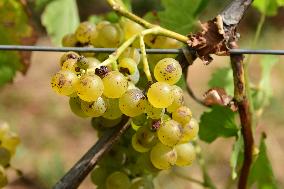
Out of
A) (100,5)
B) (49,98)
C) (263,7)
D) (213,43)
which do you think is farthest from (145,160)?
(100,5)

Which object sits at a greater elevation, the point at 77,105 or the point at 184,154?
the point at 77,105

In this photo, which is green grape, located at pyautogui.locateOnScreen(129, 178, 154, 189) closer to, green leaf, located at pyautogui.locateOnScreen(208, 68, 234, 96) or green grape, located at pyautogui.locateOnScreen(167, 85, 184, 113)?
green grape, located at pyautogui.locateOnScreen(167, 85, 184, 113)

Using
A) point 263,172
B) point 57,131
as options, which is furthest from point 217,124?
point 57,131

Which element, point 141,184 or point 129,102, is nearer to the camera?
point 129,102

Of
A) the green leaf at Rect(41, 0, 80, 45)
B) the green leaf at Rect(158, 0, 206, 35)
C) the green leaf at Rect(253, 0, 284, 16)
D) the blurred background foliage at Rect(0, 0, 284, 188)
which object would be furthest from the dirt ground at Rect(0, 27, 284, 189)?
the green leaf at Rect(158, 0, 206, 35)

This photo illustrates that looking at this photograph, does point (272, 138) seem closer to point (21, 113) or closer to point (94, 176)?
point (21, 113)

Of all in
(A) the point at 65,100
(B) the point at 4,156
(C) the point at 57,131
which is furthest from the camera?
(A) the point at 65,100

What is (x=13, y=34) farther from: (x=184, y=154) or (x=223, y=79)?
(x=184, y=154)
